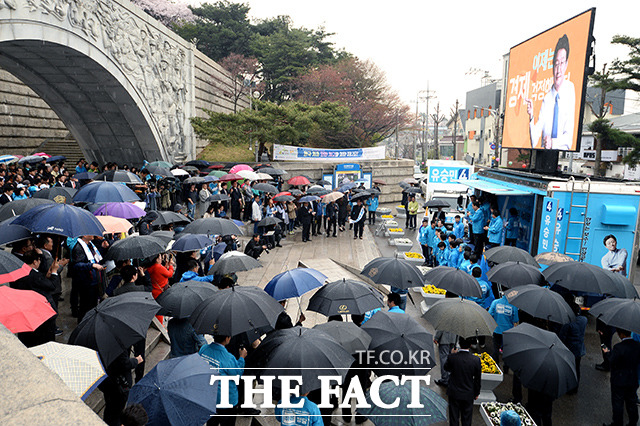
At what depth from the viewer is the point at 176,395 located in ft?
11.5

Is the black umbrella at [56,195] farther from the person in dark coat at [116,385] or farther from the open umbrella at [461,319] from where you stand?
the open umbrella at [461,319]

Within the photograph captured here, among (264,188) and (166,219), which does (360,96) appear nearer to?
(264,188)

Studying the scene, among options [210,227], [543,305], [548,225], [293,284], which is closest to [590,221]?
[548,225]

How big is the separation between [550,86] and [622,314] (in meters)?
8.45

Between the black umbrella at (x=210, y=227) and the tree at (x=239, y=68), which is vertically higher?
the tree at (x=239, y=68)

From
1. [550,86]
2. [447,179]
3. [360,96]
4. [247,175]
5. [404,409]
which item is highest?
[360,96]

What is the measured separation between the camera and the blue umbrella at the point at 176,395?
3.44m

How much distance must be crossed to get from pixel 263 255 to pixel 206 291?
7828 mm

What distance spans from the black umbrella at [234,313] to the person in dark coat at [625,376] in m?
4.20

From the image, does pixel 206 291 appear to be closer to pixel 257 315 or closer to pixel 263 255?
pixel 257 315

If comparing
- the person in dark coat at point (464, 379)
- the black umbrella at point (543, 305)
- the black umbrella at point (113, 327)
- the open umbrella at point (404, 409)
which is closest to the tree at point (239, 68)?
the black umbrella at point (543, 305)

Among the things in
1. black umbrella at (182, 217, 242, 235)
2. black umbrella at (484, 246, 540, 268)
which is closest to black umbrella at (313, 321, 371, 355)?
black umbrella at (182, 217, 242, 235)

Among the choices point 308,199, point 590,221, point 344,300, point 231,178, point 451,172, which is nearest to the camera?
point 344,300

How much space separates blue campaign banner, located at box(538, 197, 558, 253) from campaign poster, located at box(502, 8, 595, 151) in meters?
2.66
